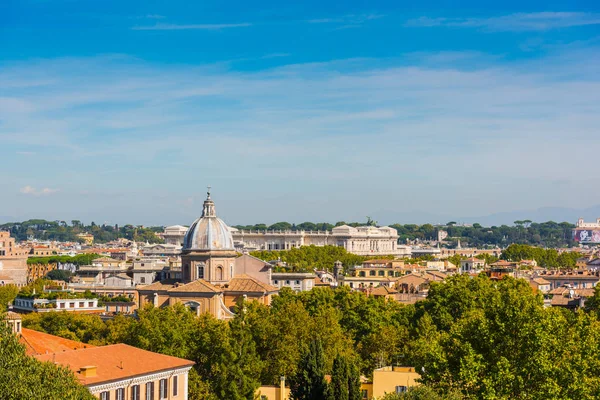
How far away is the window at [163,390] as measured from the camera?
4438 cm

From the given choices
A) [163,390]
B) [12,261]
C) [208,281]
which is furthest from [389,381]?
[12,261]

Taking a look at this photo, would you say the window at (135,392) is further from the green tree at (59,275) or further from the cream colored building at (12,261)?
the cream colored building at (12,261)

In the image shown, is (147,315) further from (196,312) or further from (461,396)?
(461,396)

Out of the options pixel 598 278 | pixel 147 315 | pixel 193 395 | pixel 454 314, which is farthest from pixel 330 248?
pixel 193 395

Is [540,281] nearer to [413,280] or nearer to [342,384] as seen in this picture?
[413,280]

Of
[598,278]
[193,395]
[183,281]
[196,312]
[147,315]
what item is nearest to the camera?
[193,395]

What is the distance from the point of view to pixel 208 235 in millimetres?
80625

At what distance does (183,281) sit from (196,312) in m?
5.91

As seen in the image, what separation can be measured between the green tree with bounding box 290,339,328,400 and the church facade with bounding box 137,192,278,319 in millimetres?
30496

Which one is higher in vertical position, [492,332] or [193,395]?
[492,332]

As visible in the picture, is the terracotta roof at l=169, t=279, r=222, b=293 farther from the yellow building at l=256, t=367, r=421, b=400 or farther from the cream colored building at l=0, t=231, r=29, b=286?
the cream colored building at l=0, t=231, r=29, b=286

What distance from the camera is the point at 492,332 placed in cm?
3922

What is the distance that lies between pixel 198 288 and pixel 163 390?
3197 centimetres

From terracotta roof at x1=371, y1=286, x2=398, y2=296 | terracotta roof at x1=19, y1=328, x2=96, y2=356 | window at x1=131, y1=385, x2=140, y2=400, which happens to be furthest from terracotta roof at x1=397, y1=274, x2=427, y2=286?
window at x1=131, y1=385, x2=140, y2=400
